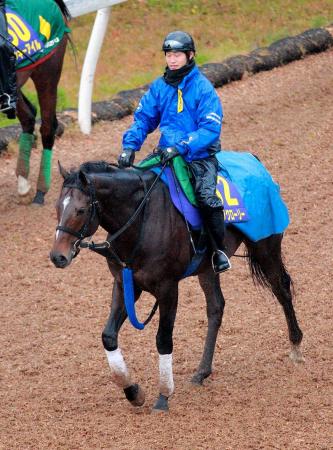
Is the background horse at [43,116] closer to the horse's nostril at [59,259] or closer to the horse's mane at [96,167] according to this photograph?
the horse's mane at [96,167]

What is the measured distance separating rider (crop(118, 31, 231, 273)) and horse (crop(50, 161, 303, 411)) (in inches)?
7.1

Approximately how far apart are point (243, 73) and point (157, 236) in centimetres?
877

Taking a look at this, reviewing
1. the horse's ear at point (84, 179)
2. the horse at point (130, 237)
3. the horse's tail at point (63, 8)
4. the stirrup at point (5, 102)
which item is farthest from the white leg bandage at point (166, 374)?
the horse's tail at point (63, 8)

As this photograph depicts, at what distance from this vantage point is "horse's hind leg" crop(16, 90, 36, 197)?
10.7 meters

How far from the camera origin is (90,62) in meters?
12.6

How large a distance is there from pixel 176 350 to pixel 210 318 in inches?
22.5

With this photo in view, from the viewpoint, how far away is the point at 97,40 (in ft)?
41.3

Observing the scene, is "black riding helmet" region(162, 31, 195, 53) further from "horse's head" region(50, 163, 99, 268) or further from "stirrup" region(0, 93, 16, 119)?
"stirrup" region(0, 93, 16, 119)

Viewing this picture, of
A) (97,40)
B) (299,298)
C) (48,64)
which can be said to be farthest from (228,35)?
(299,298)

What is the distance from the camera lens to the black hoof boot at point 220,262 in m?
6.61

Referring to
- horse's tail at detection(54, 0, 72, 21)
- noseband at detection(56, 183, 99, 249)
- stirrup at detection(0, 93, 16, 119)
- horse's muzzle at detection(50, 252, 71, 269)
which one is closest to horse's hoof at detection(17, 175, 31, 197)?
stirrup at detection(0, 93, 16, 119)

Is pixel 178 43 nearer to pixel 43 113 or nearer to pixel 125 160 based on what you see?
pixel 125 160

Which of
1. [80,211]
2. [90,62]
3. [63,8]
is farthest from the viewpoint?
[90,62]

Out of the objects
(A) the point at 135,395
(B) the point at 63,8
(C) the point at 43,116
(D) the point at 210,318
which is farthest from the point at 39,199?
(A) the point at 135,395
